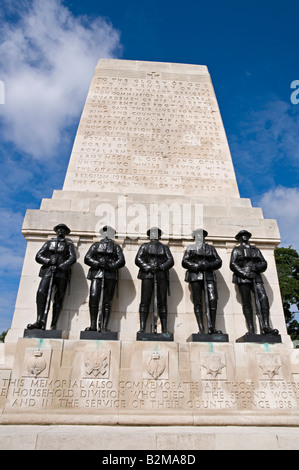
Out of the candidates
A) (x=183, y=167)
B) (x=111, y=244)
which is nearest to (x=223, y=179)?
(x=183, y=167)

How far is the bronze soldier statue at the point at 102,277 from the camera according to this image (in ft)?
25.2

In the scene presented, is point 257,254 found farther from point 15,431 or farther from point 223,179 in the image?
point 15,431

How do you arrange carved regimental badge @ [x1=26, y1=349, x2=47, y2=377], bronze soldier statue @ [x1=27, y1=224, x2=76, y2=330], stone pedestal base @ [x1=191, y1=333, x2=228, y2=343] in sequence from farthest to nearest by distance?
bronze soldier statue @ [x1=27, y1=224, x2=76, y2=330] → stone pedestal base @ [x1=191, y1=333, x2=228, y2=343] → carved regimental badge @ [x1=26, y1=349, x2=47, y2=377]

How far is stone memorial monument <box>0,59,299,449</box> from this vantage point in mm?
6523

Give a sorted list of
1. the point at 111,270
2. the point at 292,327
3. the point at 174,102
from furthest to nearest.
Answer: the point at 292,327, the point at 174,102, the point at 111,270

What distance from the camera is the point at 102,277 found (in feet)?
25.8

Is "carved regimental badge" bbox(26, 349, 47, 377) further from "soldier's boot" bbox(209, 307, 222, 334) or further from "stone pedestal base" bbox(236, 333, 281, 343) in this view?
"stone pedestal base" bbox(236, 333, 281, 343)

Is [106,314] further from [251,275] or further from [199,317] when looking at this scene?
[251,275]

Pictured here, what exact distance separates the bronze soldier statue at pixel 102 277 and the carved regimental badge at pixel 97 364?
0.61 meters

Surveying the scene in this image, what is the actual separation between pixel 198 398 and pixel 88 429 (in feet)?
7.45

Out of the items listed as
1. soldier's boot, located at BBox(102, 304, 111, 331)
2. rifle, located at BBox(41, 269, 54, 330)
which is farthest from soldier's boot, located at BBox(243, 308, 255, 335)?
rifle, located at BBox(41, 269, 54, 330)

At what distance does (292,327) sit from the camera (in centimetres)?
2872

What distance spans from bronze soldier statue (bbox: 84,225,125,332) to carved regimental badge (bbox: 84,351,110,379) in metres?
0.61
